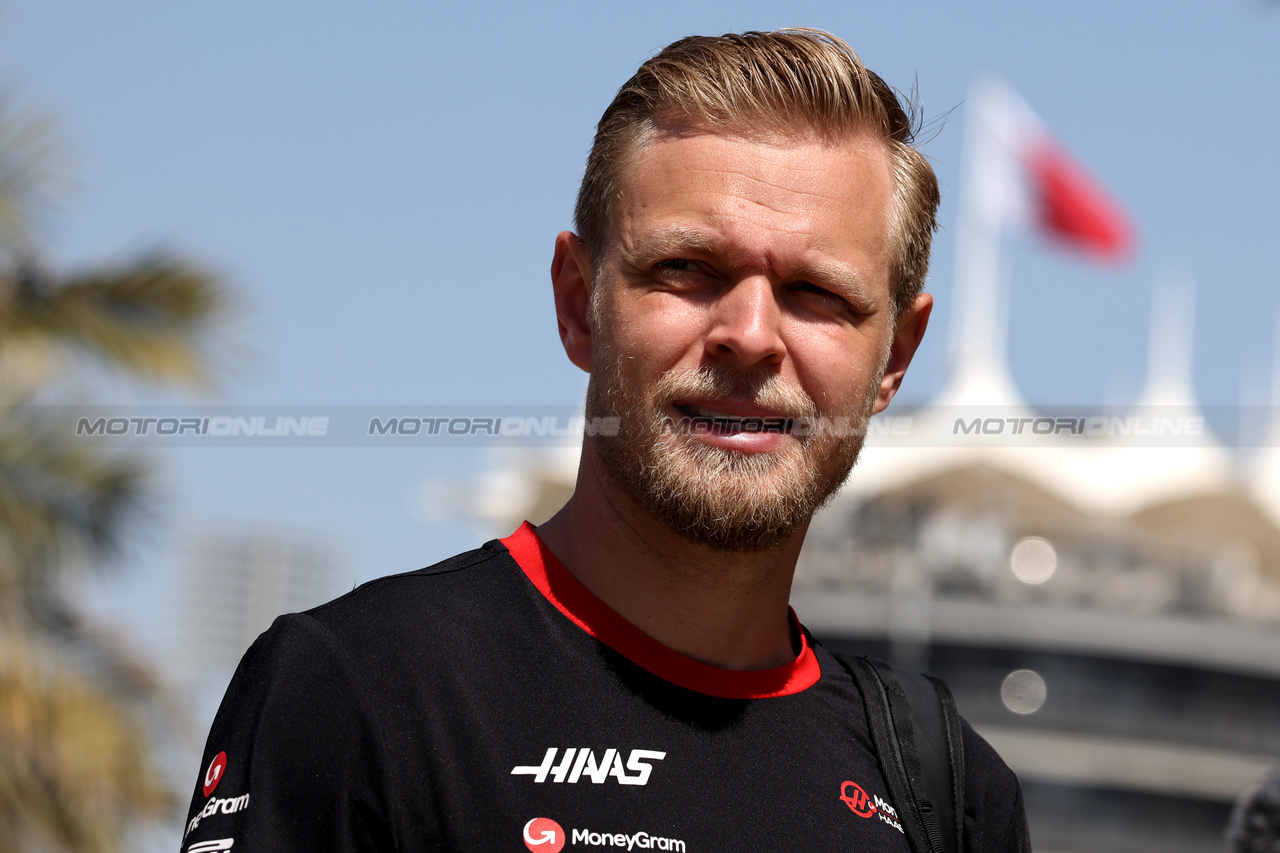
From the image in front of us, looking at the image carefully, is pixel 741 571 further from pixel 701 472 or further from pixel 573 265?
pixel 573 265

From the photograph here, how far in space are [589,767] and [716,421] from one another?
713 mm

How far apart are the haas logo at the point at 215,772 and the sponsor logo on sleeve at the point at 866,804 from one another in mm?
1230

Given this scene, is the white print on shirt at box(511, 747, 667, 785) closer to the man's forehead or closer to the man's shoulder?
the man's shoulder

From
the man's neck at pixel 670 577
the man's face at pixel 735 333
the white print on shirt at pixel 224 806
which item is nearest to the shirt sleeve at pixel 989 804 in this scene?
the man's neck at pixel 670 577

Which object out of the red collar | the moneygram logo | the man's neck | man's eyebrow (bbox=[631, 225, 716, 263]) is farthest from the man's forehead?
the moneygram logo

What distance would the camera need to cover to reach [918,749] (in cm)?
312

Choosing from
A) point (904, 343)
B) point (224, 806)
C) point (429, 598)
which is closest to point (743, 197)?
point (904, 343)

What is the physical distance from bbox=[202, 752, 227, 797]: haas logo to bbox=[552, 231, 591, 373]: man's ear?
43.9 inches

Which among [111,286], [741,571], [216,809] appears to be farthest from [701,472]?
[111,286]

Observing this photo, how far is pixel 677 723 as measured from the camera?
2.80m

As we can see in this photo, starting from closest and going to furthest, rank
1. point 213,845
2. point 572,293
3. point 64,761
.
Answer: point 213,845
point 572,293
point 64,761

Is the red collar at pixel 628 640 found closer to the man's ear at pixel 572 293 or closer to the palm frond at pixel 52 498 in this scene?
the man's ear at pixel 572 293

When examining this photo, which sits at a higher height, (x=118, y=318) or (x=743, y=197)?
(x=118, y=318)

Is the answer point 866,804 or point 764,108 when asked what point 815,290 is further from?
point 866,804
